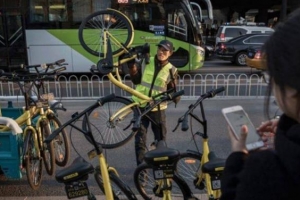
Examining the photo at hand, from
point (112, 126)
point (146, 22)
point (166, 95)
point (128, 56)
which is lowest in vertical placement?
point (112, 126)

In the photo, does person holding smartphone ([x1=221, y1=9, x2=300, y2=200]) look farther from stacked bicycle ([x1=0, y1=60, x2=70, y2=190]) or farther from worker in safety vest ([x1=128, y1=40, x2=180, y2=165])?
stacked bicycle ([x1=0, y1=60, x2=70, y2=190])

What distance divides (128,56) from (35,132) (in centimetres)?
151

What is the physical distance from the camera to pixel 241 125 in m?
1.31

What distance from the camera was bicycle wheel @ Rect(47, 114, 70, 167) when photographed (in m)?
4.29

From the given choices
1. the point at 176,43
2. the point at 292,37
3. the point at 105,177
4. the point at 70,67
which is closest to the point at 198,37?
the point at 176,43

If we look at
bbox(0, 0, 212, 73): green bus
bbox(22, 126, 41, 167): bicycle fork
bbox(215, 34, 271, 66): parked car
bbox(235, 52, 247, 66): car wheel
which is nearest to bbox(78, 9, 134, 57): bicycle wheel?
bbox(22, 126, 41, 167): bicycle fork

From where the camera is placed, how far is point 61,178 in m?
2.46

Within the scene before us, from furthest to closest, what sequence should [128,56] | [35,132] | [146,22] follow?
[146,22] < [128,56] < [35,132]

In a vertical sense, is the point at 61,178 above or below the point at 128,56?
below

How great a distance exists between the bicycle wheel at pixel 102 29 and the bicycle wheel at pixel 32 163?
5.60 feet

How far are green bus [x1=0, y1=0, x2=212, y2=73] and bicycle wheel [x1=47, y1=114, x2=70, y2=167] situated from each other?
7035mm

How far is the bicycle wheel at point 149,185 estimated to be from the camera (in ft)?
9.93

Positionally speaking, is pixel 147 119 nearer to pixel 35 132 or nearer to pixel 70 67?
pixel 35 132

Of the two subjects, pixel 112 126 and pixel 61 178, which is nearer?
pixel 61 178
